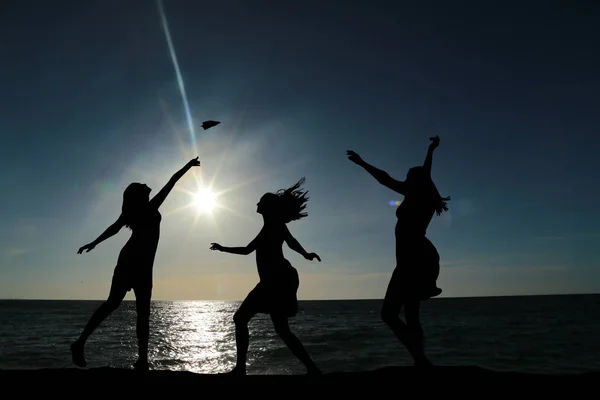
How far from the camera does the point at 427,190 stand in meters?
5.25

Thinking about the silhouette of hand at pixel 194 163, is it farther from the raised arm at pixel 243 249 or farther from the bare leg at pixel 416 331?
the bare leg at pixel 416 331

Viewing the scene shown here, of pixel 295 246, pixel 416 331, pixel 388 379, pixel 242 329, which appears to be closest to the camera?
pixel 388 379

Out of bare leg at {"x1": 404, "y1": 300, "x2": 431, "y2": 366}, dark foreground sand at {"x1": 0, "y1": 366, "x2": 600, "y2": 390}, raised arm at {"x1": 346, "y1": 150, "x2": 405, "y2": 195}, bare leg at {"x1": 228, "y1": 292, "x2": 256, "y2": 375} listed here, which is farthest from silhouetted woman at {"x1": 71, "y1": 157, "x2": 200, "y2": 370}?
bare leg at {"x1": 404, "y1": 300, "x2": 431, "y2": 366}

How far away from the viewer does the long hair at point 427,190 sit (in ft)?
17.2

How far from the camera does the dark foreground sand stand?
14.1 feet

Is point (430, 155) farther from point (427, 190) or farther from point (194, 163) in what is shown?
point (194, 163)

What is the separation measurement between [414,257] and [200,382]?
2820mm

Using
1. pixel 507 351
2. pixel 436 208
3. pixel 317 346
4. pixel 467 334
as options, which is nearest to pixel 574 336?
pixel 467 334

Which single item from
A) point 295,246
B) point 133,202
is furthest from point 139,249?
point 295,246

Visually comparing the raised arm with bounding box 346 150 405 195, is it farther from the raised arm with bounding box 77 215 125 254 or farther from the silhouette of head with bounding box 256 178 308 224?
the raised arm with bounding box 77 215 125 254

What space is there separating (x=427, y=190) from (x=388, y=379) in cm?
224

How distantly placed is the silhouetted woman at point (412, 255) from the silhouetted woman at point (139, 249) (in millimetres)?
2701

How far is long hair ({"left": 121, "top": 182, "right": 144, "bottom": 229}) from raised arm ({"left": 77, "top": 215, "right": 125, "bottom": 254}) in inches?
3.4

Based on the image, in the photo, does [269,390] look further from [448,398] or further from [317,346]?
[317,346]
